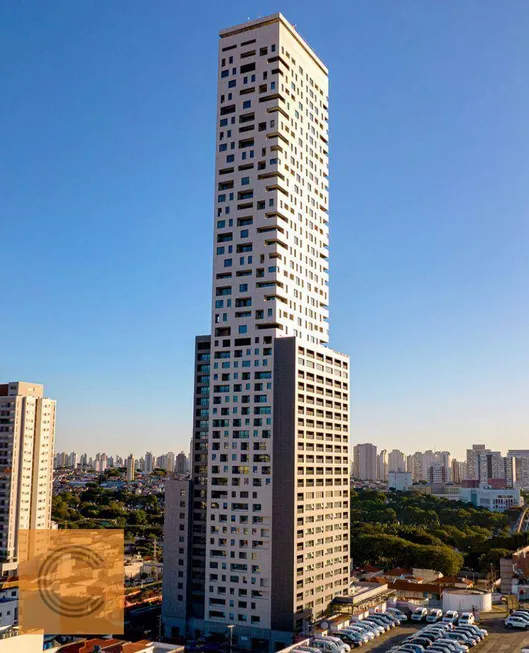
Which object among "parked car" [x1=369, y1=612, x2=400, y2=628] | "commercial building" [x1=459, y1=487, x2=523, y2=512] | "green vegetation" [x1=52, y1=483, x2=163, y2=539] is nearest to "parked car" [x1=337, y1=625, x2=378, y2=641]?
"parked car" [x1=369, y1=612, x2=400, y2=628]

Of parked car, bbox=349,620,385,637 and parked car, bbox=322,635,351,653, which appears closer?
parked car, bbox=322,635,351,653

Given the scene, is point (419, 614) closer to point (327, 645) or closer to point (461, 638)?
point (461, 638)

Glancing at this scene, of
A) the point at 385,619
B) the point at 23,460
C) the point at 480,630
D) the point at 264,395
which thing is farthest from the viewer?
the point at 23,460

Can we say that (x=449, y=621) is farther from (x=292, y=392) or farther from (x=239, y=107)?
(x=239, y=107)

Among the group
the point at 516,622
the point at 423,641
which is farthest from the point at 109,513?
the point at 423,641

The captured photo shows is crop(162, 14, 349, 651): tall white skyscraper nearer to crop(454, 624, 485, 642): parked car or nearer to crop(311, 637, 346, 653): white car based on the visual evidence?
crop(311, 637, 346, 653): white car

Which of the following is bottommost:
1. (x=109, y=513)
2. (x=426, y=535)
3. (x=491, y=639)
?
(x=109, y=513)

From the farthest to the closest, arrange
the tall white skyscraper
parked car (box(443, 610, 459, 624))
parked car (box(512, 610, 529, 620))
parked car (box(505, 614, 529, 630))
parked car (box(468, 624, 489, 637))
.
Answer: the tall white skyscraper → parked car (box(512, 610, 529, 620)) → parked car (box(443, 610, 459, 624)) → parked car (box(505, 614, 529, 630)) → parked car (box(468, 624, 489, 637))
